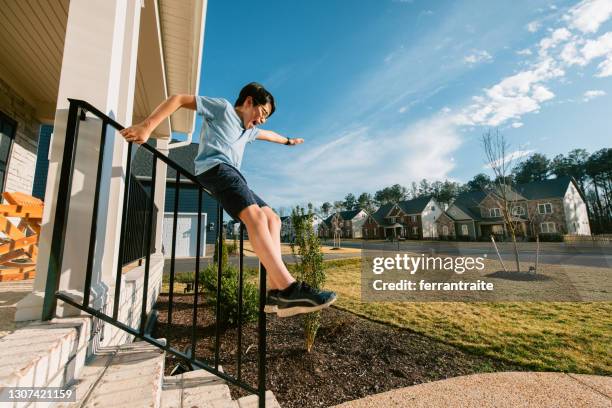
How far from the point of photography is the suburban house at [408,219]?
39.7 m

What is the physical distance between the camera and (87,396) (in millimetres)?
1168

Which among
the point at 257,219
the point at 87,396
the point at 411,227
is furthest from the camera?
the point at 411,227

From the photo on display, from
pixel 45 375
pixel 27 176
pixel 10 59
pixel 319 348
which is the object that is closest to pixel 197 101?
pixel 45 375

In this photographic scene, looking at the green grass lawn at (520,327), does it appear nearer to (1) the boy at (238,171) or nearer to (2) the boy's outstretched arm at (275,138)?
(1) the boy at (238,171)

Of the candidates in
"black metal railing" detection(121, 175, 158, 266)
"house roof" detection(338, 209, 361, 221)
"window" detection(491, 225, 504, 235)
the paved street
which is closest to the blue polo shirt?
"black metal railing" detection(121, 175, 158, 266)

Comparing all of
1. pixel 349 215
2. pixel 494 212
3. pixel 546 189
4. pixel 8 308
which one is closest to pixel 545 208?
pixel 546 189

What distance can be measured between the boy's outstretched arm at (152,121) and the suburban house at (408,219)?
3901cm

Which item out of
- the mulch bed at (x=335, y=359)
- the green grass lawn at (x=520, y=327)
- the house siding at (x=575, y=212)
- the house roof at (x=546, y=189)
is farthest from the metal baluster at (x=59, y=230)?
the house siding at (x=575, y=212)

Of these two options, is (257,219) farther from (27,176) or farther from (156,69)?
(27,176)

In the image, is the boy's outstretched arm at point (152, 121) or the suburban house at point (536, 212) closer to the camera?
the boy's outstretched arm at point (152, 121)

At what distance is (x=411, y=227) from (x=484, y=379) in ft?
134

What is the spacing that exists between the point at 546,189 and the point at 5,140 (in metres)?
40.9

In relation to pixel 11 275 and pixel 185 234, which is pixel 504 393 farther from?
pixel 185 234

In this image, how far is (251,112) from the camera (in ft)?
5.75
